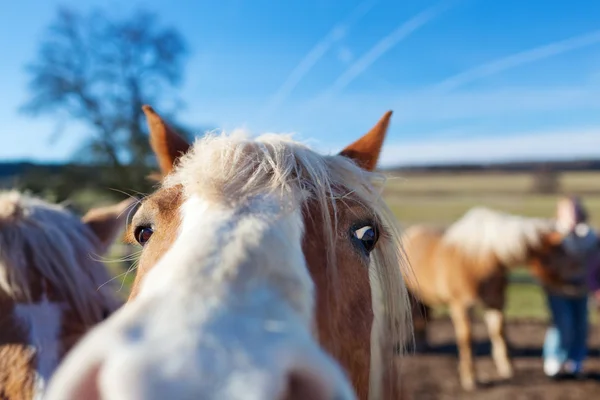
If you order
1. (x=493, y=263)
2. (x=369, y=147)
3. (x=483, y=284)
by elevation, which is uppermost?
(x=369, y=147)

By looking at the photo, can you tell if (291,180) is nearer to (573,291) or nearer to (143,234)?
(143,234)

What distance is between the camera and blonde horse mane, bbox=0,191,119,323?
198 cm

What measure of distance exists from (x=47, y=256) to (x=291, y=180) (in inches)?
62.9

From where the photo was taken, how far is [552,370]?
6.16 meters

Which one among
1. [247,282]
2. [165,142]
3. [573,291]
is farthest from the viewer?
[573,291]

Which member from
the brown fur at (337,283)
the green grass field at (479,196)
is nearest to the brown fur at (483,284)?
the brown fur at (337,283)

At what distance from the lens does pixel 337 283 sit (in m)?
1.20

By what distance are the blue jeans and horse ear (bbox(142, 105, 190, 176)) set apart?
656cm

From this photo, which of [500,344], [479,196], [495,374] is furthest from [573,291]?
[479,196]

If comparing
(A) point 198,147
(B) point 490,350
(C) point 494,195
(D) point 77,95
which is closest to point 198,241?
(A) point 198,147

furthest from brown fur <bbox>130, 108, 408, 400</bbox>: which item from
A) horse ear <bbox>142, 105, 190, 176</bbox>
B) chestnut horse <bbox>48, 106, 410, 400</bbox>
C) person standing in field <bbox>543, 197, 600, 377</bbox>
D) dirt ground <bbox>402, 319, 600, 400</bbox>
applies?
person standing in field <bbox>543, 197, 600, 377</bbox>

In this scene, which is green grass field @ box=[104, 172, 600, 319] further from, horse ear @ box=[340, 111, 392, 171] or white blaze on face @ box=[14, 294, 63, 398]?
horse ear @ box=[340, 111, 392, 171]

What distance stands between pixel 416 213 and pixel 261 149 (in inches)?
857

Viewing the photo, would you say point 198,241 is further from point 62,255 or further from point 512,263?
point 512,263
